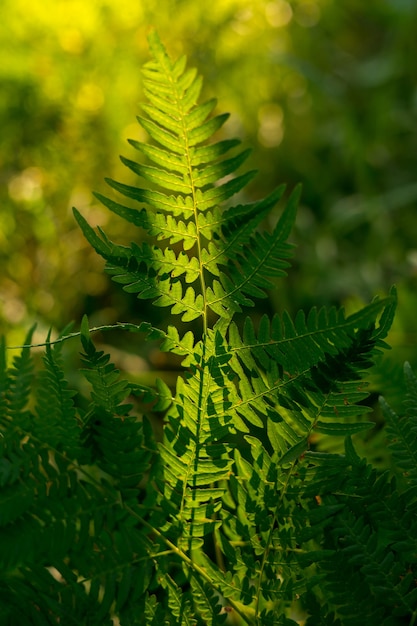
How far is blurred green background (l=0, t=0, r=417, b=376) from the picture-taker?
122cm

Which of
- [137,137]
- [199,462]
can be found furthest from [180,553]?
[137,137]

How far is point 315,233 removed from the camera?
1.49 metres

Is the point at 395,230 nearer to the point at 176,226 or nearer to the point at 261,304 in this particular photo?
the point at 261,304

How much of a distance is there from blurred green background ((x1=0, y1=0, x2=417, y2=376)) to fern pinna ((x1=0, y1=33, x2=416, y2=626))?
60cm

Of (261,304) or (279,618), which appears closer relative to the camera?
(279,618)

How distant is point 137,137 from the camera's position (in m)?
1.35

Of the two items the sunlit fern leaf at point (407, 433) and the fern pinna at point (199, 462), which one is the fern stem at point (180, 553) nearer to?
the fern pinna at point (199, 462)

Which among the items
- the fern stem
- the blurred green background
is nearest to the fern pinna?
the fern stem

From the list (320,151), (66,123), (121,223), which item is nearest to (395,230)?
(320,151)

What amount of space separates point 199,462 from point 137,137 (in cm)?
110

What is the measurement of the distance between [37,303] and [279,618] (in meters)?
0.92

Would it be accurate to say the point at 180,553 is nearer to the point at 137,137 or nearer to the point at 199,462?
the point at 199,462

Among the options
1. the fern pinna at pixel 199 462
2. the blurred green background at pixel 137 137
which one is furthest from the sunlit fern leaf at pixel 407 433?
the blurred green background at pixel 137 137

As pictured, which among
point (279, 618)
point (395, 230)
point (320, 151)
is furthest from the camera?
point (320, 151)
